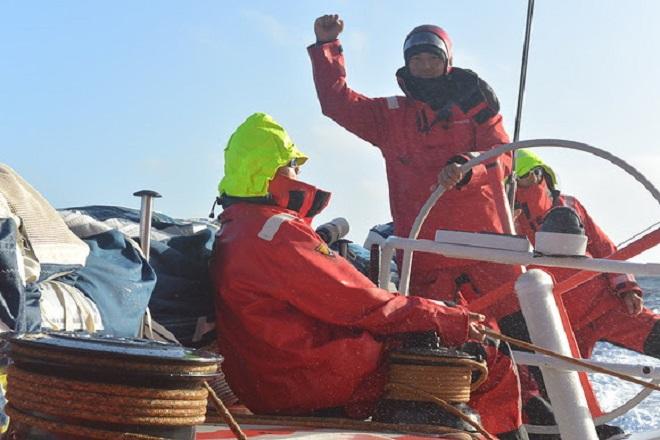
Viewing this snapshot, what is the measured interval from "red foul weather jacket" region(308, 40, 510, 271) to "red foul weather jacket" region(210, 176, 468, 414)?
5.55 ft

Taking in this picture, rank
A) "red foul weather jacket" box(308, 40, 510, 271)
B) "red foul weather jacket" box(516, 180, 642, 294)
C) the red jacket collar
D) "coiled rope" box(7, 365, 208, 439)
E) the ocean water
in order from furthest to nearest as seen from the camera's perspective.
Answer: the ocean water < "red foul weather jacket" box(516, 180, 642, 294) < "red foul weather jacket" box(308, 40, 510, 271) < the red jacket collar < "coiled rope" box(7, 365, 208, 439)

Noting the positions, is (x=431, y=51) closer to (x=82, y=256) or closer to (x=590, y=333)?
(x=590, y=333)

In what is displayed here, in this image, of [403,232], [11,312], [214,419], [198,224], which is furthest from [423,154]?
[11,312]

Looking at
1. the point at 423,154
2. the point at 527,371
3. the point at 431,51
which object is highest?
the point at 431,51

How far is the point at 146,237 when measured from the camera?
3094 mm

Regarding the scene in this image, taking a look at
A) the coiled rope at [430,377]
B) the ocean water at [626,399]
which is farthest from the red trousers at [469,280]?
the ocean water at [626,399]

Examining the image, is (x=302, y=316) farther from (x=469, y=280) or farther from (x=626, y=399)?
(x=626, y=399)

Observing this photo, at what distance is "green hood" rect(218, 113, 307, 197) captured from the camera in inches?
132

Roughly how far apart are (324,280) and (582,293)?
3.13 m

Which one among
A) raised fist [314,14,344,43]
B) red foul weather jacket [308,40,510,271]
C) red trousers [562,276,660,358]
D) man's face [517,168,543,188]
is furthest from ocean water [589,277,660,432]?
raised fist [314,14,344,43]

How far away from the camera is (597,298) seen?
5.73 metres

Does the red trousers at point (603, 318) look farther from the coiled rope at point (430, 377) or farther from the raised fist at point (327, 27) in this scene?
the coiled rope at point (430, 377)

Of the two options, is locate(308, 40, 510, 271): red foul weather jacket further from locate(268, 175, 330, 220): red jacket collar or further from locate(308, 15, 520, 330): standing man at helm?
locate(268, 175, 330, 220): red jacket collar

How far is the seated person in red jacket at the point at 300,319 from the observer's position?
305 cm
